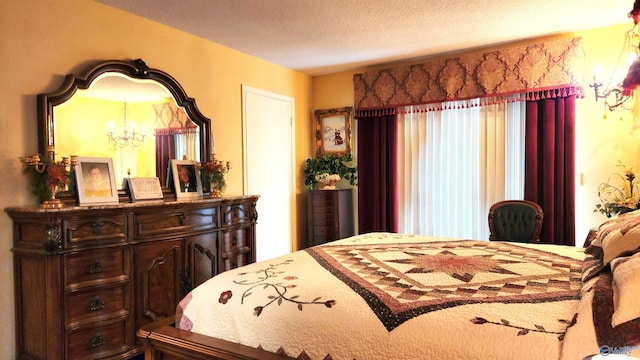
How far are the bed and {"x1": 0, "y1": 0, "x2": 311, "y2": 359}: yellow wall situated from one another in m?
1.55

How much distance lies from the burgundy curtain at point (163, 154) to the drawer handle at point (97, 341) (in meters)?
1.26

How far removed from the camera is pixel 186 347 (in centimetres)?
167

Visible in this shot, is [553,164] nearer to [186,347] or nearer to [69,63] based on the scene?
[186,347]

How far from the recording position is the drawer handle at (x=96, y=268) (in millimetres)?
2646

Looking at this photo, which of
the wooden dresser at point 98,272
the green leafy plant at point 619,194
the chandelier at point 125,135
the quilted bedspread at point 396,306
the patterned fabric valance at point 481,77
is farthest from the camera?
the patterned fabric valance at point 481,77

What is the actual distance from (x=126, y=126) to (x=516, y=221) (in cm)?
343

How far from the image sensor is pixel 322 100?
5555mm

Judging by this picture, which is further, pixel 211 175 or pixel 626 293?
pixel 211 175

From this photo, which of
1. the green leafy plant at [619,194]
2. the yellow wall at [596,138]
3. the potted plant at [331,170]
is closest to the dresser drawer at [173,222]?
the potted plant at [331,170]

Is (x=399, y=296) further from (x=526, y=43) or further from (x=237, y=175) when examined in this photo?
(x=526, y=43)

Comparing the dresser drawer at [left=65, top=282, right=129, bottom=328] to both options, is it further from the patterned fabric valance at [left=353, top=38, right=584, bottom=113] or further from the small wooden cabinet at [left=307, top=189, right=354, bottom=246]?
the patterned fabric valance at [left=353, top=38, right=584, bottom=113]

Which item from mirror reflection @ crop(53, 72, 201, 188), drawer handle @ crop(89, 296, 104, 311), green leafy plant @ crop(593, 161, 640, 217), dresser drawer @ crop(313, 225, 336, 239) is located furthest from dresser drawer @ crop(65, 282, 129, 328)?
green leafy plant @ crop(593, 161, 640, 217)

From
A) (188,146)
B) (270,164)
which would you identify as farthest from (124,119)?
(270,164)

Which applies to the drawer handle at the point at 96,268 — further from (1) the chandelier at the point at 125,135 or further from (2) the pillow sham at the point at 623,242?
(2) the pillow sham at the point at 623,242
